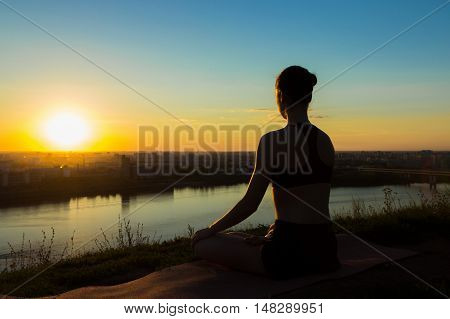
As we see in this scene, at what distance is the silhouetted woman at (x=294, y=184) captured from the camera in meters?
3.34

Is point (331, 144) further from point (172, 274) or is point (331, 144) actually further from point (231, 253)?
point (172, 274)

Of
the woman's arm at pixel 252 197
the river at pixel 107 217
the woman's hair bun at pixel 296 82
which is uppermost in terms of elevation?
the woman's hair bun at pixel 296 82

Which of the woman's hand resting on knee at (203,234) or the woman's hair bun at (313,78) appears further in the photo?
the woman's hand resting on knee at (203,234)

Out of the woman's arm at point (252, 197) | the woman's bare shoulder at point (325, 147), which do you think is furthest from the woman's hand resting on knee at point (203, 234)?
the woman's bare shoulder at point (325, 147)

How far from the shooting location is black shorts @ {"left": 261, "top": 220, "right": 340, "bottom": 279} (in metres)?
3.44

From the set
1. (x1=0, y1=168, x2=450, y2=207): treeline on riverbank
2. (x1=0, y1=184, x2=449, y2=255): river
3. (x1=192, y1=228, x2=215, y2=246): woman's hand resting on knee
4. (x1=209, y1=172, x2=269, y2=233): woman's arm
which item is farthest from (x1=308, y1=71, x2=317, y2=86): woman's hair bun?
(x1=0, y1=168, x2=450, y2=207): treeline on riverbank

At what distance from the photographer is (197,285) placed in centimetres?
355

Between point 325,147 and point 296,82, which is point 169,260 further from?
point 296,82

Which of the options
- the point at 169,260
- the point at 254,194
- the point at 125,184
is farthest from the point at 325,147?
the point at 125,184

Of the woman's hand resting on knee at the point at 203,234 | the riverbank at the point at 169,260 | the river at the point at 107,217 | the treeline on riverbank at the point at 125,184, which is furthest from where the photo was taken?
the treeline on riverbank at the point at 125,184

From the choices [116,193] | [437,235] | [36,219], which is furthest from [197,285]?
[116,193]

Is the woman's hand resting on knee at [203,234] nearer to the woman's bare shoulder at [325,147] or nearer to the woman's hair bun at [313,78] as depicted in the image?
the woman's bare shoulder at [325,147]

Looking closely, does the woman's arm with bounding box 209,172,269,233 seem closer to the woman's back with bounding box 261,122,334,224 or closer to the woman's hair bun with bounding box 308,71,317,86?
the woman's back with bounding box 261,122,334,224

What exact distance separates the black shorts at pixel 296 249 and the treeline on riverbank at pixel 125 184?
26.5 metres
